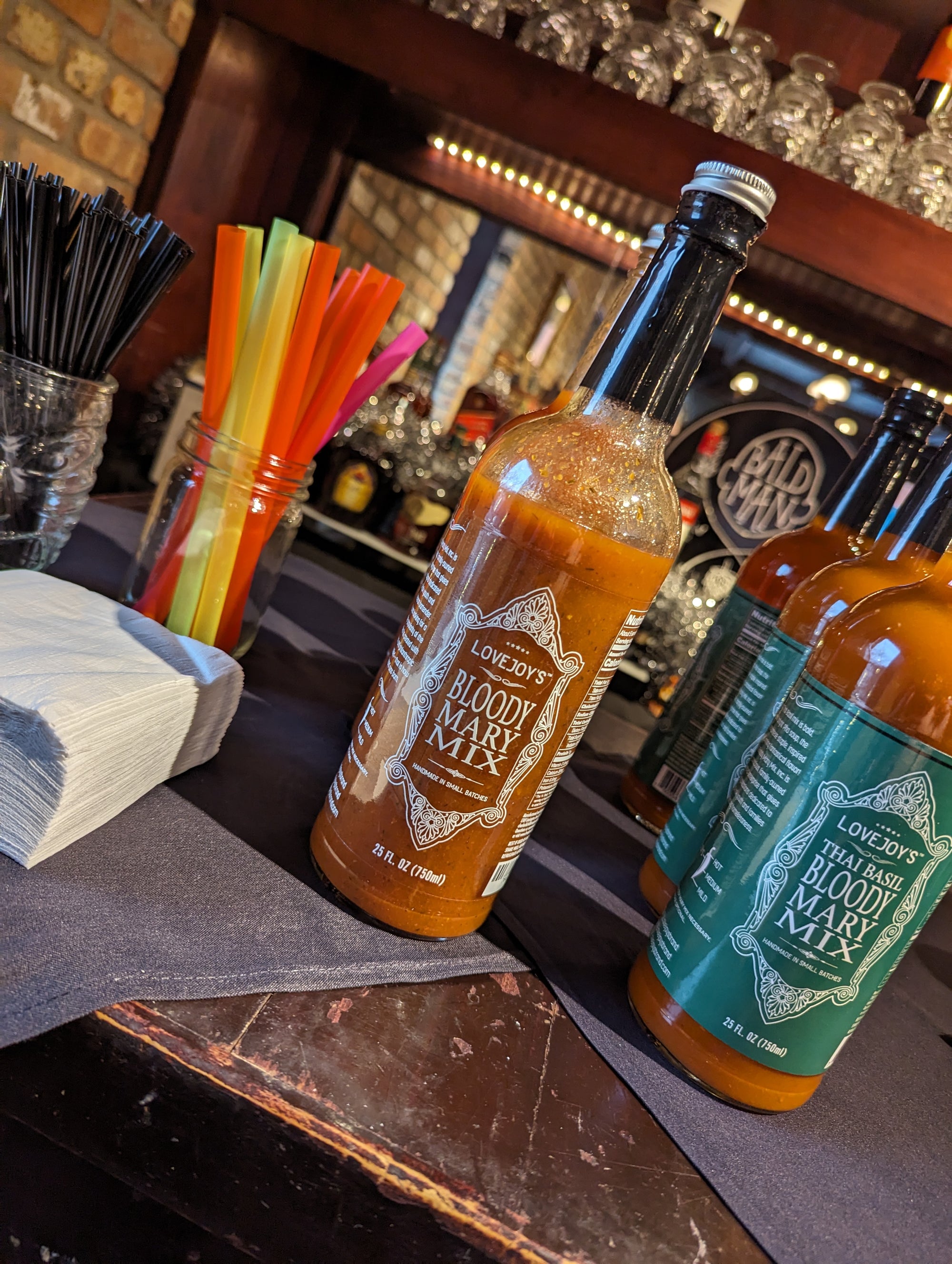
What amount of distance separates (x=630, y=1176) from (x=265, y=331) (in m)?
0.59

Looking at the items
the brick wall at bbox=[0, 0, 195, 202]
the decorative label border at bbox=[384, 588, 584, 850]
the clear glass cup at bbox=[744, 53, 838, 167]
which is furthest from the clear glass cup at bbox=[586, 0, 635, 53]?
the decorative label border at bbox=[384, 588, 584, 850]

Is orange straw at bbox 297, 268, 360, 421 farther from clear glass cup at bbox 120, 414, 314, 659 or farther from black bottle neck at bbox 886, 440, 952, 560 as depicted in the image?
black bottle neck at bbox 886, 440, 952, 560

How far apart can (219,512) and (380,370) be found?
174mm

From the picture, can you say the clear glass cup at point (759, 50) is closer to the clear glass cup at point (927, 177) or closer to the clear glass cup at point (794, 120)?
the clear glass cup at point (794, 120)

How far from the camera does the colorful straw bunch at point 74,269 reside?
1.90ft

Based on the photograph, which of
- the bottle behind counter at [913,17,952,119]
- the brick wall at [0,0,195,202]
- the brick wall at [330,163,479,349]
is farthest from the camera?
the brick wall at [330,163,479,349]

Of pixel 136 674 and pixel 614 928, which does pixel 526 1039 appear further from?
pixel 136 674

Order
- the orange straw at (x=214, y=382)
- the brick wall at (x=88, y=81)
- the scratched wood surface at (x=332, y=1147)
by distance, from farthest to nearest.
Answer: the brick wall at (x=88, y=81) < the orange straw at (x=214, y=382) < the scratched wood surface at (x=332, y=1147)

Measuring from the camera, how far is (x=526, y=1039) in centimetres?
48

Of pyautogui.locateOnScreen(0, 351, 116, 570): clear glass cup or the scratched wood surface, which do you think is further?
pyautogui.locateOnScreen(0, 351, 116, 570): clear glass cup

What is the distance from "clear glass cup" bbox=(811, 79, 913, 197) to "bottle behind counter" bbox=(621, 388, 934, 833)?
0.60m

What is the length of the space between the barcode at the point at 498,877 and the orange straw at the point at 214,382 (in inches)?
14.3

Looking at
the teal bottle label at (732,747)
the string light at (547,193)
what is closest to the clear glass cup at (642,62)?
the string light at (547,193)

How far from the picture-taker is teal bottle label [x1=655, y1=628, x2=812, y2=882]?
0.60 meters
